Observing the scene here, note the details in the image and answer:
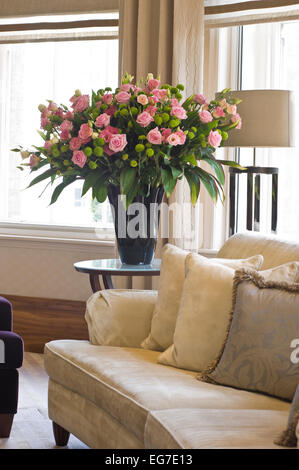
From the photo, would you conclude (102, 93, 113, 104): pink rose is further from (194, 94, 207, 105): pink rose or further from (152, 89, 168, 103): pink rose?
(194, 94, 207, 105): pink rose

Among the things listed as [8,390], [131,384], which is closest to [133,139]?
[8,390]

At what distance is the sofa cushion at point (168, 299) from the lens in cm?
273

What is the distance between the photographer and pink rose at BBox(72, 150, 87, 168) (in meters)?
3.19

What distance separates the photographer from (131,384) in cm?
228

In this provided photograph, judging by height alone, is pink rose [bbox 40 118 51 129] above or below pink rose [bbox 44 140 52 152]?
above

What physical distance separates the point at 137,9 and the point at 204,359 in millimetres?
2648

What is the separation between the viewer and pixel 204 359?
8.09ft

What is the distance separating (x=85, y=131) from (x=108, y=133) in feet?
0.34

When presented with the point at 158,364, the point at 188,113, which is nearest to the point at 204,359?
the point at 158,364

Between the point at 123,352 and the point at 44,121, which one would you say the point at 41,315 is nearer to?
the point at 44,121

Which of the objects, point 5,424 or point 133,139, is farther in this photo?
point 133,139

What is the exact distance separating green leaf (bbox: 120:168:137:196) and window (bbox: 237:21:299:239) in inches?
51.2

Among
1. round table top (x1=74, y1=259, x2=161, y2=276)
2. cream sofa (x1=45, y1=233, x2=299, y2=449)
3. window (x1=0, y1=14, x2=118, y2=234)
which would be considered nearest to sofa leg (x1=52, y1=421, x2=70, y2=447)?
cream sofa (x1=45, y1=233, x2=299, y2=449)
